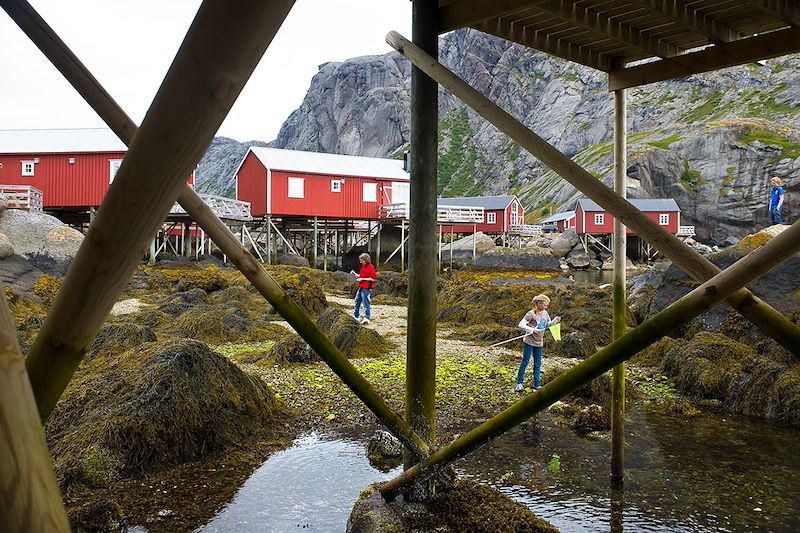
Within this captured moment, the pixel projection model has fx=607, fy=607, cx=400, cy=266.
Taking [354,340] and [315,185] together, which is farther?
[315,185]

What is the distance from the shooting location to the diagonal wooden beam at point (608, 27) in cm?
458

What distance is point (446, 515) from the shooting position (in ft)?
14.5

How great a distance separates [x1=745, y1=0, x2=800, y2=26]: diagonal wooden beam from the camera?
4.41 meters

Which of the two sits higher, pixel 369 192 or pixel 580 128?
pixel 580 128

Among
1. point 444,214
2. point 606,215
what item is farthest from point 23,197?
point 606,215

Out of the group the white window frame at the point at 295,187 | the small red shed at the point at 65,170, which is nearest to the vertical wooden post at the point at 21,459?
the small red shed at the point at 65,170

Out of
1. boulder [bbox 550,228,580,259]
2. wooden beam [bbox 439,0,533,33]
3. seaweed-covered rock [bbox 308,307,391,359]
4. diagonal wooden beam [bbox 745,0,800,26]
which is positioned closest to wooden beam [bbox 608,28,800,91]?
diagonal wooden beam [bbox 745,0,800,26]

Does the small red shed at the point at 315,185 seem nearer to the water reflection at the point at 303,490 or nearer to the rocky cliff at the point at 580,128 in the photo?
the rocky cliff at the point at 580,128

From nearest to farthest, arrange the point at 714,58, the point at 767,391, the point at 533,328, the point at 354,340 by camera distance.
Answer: the point at 714,58, the point at 767,391, the point at 533,328, the point at 354,340

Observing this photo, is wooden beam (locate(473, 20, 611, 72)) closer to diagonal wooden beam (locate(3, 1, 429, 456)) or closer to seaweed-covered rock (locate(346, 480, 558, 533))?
diagonal wooden beam (locate(3, 1, 429, 456))

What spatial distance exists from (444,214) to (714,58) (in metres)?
39.4

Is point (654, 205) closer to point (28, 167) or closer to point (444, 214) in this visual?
point (444, 214)

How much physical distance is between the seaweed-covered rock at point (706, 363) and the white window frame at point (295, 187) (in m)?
29.9

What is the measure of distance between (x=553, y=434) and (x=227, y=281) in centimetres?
1802
